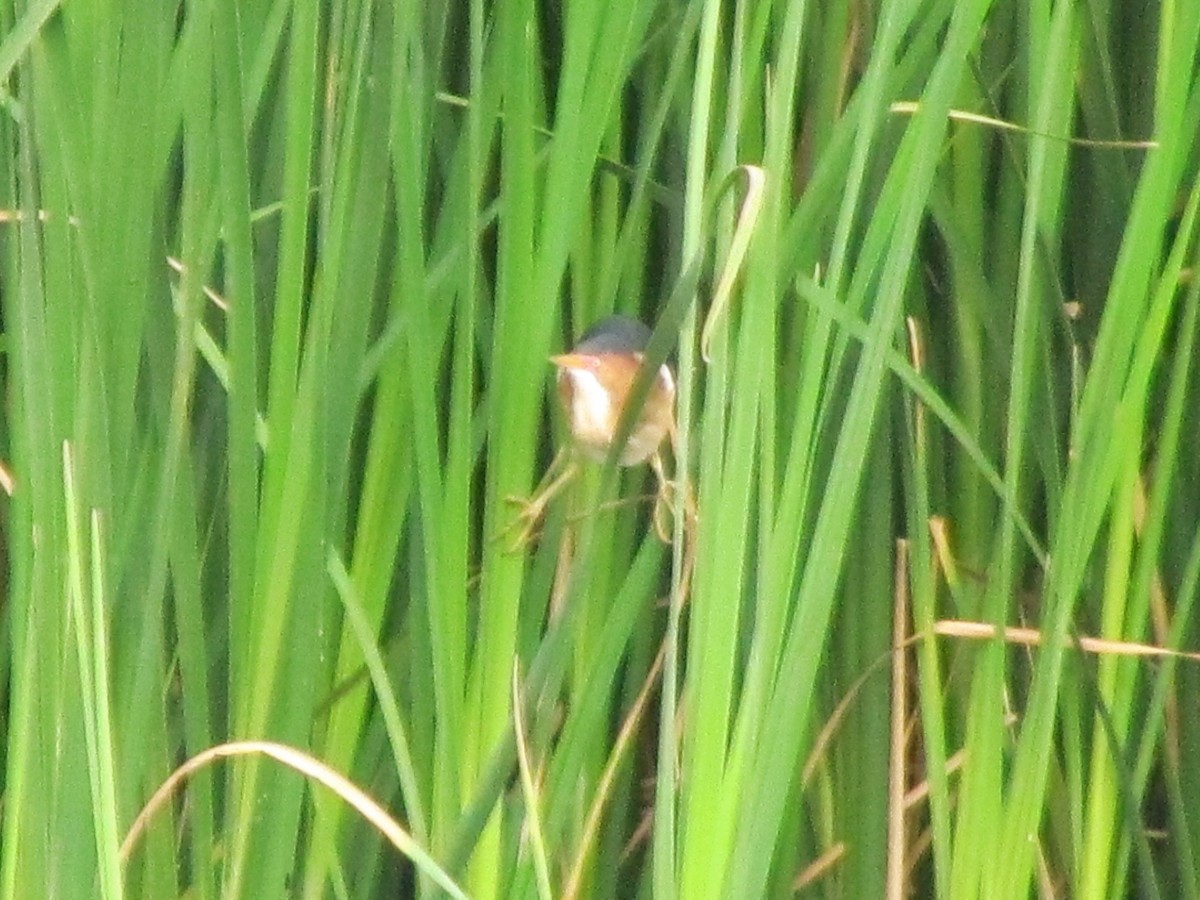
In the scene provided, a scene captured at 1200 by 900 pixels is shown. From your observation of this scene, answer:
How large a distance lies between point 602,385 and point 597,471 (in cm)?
5

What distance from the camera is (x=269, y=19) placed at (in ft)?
1.63

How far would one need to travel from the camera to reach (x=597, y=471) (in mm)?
545

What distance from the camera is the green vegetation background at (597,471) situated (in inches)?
17.2

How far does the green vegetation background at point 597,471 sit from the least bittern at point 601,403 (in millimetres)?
14

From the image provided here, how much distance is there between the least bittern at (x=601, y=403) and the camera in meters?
0.50

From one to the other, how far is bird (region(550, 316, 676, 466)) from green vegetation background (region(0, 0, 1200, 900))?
17 mm

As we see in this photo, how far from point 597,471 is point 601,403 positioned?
0.05 m

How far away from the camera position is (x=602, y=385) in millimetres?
503

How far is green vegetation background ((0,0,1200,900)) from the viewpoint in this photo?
0.44 metres

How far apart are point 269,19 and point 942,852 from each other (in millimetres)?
378

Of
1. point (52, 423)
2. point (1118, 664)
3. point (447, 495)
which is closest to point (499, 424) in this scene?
point (447, 495)

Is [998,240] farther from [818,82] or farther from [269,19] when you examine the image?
[269,19]

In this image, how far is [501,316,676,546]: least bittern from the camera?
50cm

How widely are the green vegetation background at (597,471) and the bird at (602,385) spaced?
0.02m
